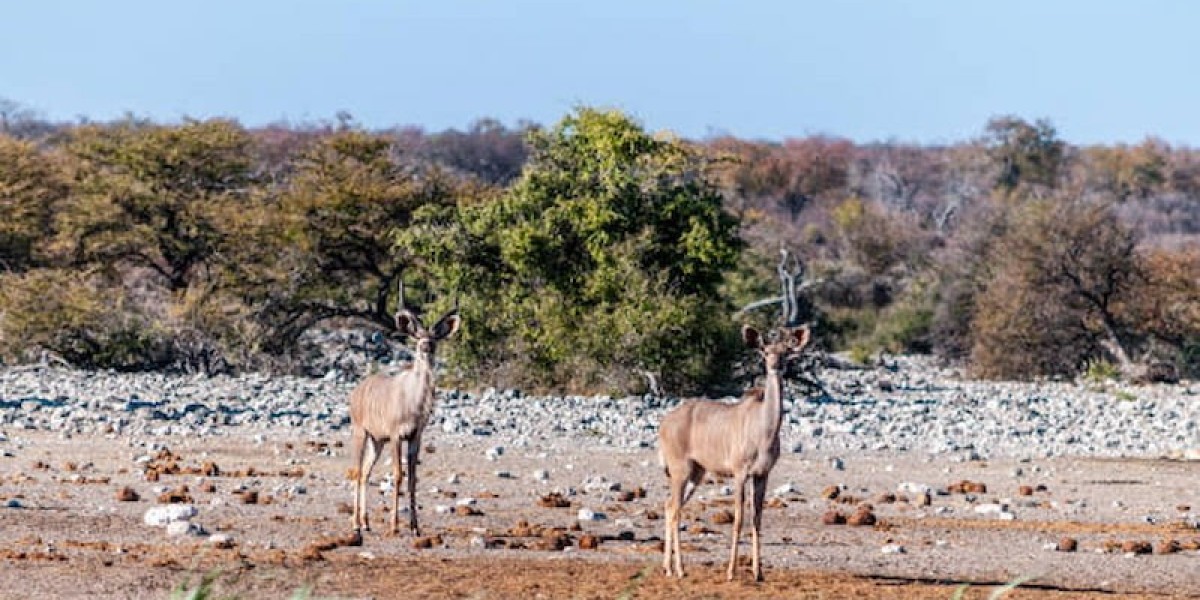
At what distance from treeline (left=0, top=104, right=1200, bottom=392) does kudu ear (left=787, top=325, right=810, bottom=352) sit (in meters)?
10.2

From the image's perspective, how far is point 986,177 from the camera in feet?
262

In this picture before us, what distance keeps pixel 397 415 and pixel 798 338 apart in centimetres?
314

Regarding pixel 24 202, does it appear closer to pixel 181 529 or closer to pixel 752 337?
pixel 181 529

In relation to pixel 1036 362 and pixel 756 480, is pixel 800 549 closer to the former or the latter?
pixel 756 480

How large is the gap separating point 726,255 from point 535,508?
13514 mm

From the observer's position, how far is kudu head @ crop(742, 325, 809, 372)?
12.7m

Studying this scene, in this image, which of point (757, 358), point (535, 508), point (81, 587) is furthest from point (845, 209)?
point (81, 587)

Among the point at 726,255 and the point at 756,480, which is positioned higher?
the point at 726,255

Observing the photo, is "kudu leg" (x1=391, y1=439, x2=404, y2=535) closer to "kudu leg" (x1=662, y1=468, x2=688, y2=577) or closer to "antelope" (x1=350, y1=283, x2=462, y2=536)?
"antelope" (x1=350, y1=283, x2=462, y2=536)

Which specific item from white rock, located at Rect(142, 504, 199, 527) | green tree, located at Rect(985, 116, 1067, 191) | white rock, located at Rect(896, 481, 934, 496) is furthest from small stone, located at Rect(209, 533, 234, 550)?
green tree, located at Rect(985, 116, 1067, 191)

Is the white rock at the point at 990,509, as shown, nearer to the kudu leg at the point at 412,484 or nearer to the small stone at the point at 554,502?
the small stone at the point at 554,502

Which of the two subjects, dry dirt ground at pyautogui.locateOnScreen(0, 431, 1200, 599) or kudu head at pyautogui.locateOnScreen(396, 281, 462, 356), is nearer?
dry dirt ground at pyautogui.locateOnScreen(0, 431, 1200, 599)

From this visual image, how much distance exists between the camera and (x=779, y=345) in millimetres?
12812

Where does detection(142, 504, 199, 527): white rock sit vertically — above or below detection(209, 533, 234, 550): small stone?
above
